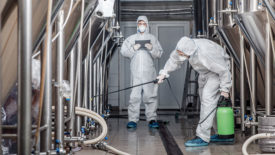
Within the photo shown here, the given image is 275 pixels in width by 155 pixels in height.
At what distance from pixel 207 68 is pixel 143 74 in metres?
1.62

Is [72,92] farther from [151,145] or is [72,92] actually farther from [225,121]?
[225,121]

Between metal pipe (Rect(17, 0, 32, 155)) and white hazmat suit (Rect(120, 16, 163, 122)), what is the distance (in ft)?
10.5

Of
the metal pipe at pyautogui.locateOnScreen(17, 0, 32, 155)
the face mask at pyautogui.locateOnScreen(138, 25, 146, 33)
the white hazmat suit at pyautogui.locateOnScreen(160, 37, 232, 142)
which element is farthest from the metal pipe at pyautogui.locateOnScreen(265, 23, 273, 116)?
the face mask at pyautogui.locateOnScreen(138, 25, 146, 33)

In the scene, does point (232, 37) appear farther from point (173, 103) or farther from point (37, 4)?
point (173, 103)

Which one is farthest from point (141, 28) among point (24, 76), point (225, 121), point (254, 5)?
point (24, 76)

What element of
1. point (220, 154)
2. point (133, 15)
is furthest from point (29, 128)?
point (133, 15)

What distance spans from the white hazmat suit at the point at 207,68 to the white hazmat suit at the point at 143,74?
1404 millimetres

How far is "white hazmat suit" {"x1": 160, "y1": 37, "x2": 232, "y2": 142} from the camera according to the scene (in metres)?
2.99

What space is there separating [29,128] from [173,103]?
220 inches

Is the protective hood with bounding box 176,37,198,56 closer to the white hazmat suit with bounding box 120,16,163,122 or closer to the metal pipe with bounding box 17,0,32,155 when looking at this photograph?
the white hazmat suit with bounding box 120,16,163,122

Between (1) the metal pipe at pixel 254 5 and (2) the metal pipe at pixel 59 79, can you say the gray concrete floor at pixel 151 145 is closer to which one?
(2) the metal pipe at pixel 59 79

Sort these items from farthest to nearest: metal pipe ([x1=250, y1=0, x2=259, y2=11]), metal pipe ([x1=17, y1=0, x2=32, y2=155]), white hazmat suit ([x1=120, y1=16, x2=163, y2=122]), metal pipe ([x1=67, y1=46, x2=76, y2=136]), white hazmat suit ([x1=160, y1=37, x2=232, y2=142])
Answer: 1. white hazmat suit ([x1=120, y1=16, x2=163, y2=122])
2. white hazmat suit ([x1=160, y1=37, x2=232, y2=142])
3. metal pipe ([x1=250, y1=0, x2=259, y2=11])
4. metal pipe ([x1=67, y1=46, x2=76, y2=136])
5. metal pipe ([x1=17, y1=0, x2=32, y2=155])

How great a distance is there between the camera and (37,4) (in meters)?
1.49

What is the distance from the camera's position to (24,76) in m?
1.28
